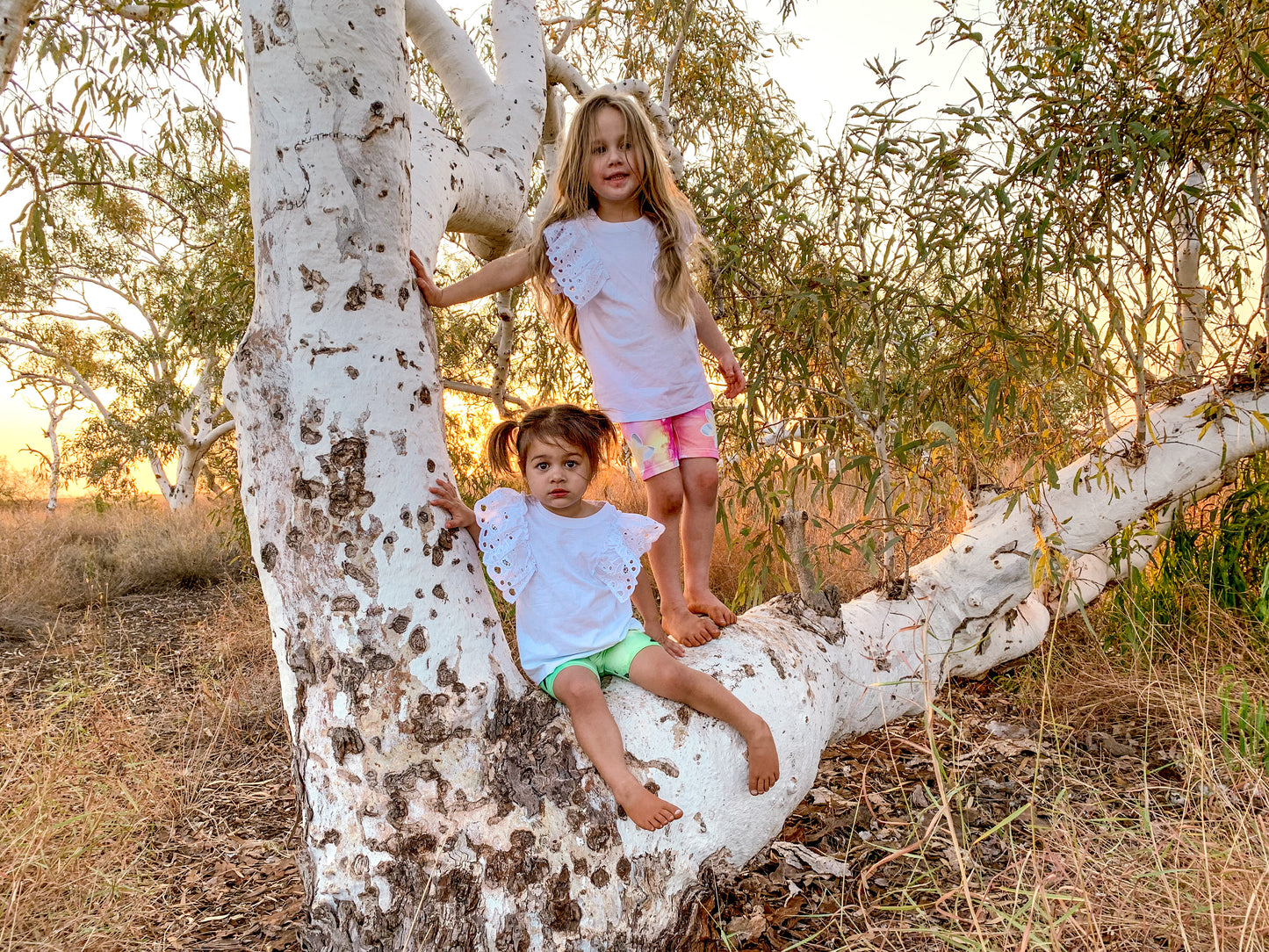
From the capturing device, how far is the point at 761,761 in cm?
199

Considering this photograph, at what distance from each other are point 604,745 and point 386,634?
559 mm

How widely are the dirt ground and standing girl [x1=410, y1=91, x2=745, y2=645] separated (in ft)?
2.63

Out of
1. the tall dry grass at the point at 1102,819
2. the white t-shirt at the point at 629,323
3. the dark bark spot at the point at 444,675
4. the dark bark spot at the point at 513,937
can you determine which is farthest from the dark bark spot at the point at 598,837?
the white t-shirt at the point at 629,323

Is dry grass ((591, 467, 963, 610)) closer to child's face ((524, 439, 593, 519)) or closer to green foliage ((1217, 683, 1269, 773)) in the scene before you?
green foliage ((1217, 683, 1269, 773))

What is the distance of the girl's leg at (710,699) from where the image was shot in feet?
6.47

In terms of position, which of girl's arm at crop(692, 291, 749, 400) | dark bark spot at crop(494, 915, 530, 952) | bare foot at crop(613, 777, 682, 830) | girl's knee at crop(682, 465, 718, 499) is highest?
girl's arm at crop(692, 291, 749, 400)

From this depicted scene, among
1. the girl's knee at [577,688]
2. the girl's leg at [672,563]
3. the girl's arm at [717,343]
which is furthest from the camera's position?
the girl's arm at [717,343]

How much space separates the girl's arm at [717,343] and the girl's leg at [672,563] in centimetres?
51

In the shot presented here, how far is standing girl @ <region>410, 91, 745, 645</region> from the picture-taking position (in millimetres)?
2496

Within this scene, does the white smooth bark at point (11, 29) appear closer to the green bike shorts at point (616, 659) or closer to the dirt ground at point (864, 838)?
the dirt ground at point (864, 838)

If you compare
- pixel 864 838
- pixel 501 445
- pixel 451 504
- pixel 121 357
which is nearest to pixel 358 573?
pixel 451 504

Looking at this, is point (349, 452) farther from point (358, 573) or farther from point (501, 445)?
point (501, 445)

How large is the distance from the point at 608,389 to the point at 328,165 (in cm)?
106

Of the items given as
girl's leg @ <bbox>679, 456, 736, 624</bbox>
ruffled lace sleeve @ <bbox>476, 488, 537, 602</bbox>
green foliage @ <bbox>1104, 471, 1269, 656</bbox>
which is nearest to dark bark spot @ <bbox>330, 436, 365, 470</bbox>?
ruffled lace sleeve @ <bbox>476, 488, 537, 602</bbox>
